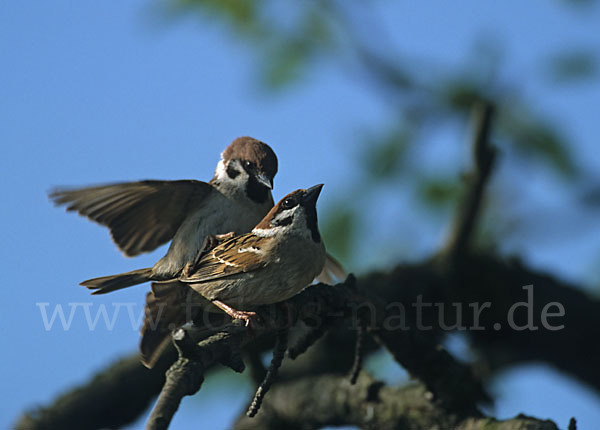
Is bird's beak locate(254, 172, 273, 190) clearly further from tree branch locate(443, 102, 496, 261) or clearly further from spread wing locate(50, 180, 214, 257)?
tree branch locate(443, 102, 496, 261)

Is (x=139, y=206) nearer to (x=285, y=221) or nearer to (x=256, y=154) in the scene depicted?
(x=256, y=154)

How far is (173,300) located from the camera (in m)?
3.59

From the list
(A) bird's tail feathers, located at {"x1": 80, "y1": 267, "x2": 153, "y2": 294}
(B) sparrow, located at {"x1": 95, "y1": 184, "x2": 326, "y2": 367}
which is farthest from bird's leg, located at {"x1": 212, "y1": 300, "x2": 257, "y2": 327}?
(A) bird's tail feathers, located at {"x1": 80, "y1": 267, "x2": 153, "y2": 294}

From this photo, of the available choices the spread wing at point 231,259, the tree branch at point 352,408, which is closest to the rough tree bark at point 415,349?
the tree branch at point 352,408

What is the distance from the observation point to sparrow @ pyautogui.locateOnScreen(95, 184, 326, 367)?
3.19 metres

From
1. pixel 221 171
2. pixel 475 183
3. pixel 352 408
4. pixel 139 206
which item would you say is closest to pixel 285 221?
pixel 221 171

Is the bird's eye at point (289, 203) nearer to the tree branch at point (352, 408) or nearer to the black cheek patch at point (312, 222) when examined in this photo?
the black cheek patch at point (312, 222)

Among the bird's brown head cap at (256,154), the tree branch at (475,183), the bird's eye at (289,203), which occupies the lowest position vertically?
the bird's eye at (289,203)

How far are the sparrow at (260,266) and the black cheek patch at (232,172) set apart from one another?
0.32 meters

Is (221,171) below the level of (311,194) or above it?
above

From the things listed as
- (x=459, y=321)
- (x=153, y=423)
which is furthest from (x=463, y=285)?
(x=153, y=423)

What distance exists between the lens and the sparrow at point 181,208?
11.4ft

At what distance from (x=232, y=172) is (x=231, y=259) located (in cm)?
60

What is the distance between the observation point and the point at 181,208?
368 centimetres
